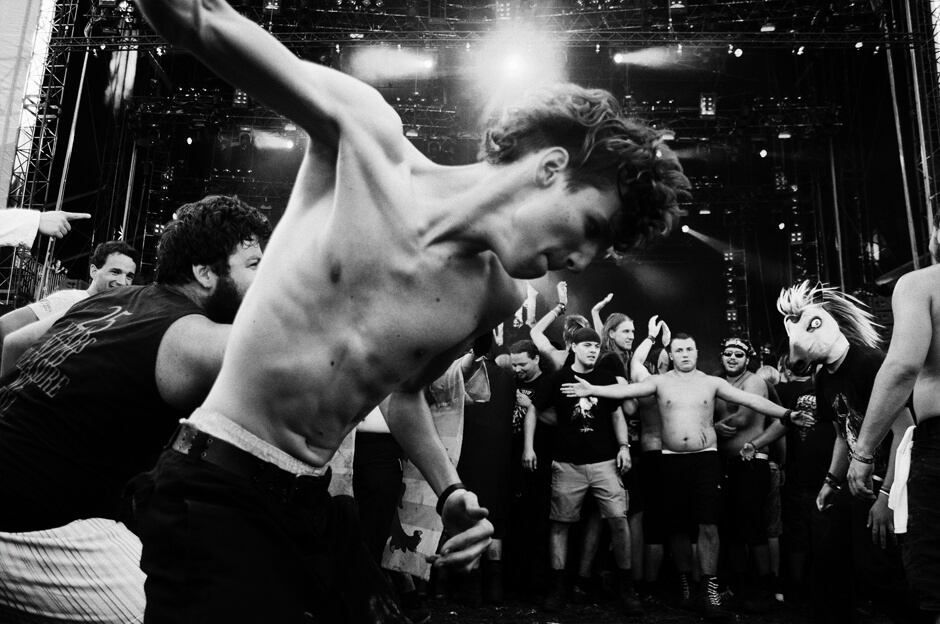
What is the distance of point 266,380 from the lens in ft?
4.41

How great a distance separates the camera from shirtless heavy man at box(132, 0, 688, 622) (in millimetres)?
1284

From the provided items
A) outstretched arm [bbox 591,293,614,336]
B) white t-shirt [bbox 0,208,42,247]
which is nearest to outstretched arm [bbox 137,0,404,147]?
white t-shirt [bbox 0,208,42,247]

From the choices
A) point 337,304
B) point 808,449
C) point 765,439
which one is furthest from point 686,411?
point 337,304

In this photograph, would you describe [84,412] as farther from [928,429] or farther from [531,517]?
[531,517]

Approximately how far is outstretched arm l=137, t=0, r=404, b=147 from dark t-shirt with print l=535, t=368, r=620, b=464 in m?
4.58

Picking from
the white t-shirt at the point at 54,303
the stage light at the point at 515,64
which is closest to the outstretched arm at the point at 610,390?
the white t-shirt at the point at 54,303

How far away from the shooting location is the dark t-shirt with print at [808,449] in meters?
5.44

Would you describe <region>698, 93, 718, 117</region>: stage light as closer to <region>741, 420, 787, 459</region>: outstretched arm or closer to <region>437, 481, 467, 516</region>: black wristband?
<region>741, 420, 787, 459</region>: outstretched arm

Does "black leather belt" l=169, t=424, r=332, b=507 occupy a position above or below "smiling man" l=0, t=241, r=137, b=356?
below

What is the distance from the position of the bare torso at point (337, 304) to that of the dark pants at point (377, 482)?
3.54 metres

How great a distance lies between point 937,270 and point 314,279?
2.52 metres

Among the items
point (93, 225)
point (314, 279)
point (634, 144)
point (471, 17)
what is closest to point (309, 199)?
point (314, 279)

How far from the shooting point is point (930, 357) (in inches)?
108

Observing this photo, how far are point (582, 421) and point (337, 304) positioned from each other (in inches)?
179
